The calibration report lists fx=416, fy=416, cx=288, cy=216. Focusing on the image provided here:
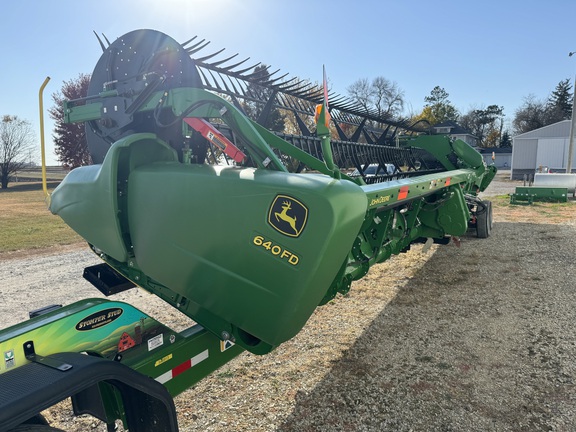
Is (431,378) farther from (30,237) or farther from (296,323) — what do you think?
(30,237)

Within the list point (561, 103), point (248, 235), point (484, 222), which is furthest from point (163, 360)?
point (561, 103)

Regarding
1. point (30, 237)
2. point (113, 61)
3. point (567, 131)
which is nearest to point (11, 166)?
point (30, 237)

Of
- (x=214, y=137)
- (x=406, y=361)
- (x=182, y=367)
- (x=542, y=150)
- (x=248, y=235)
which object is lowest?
(x=406, y=361)

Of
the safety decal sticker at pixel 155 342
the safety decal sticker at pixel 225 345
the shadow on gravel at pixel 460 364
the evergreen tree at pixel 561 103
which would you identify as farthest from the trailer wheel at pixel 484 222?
the evergreen tree at pixel 561 103

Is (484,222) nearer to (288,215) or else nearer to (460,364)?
(460,364)

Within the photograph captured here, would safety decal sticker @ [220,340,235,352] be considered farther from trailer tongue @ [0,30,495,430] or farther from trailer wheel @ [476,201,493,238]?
trailer wheel @ [476,201,493,238]

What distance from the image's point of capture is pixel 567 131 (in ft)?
106

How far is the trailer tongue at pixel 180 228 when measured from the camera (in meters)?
1.58

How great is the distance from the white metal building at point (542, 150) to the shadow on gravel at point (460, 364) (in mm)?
32016

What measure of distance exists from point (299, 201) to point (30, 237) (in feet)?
30.6

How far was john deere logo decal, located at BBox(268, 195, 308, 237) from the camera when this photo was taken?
5.08 feet

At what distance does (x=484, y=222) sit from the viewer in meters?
7.88

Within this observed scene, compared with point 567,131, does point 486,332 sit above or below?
below

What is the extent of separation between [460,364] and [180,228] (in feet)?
8.58
